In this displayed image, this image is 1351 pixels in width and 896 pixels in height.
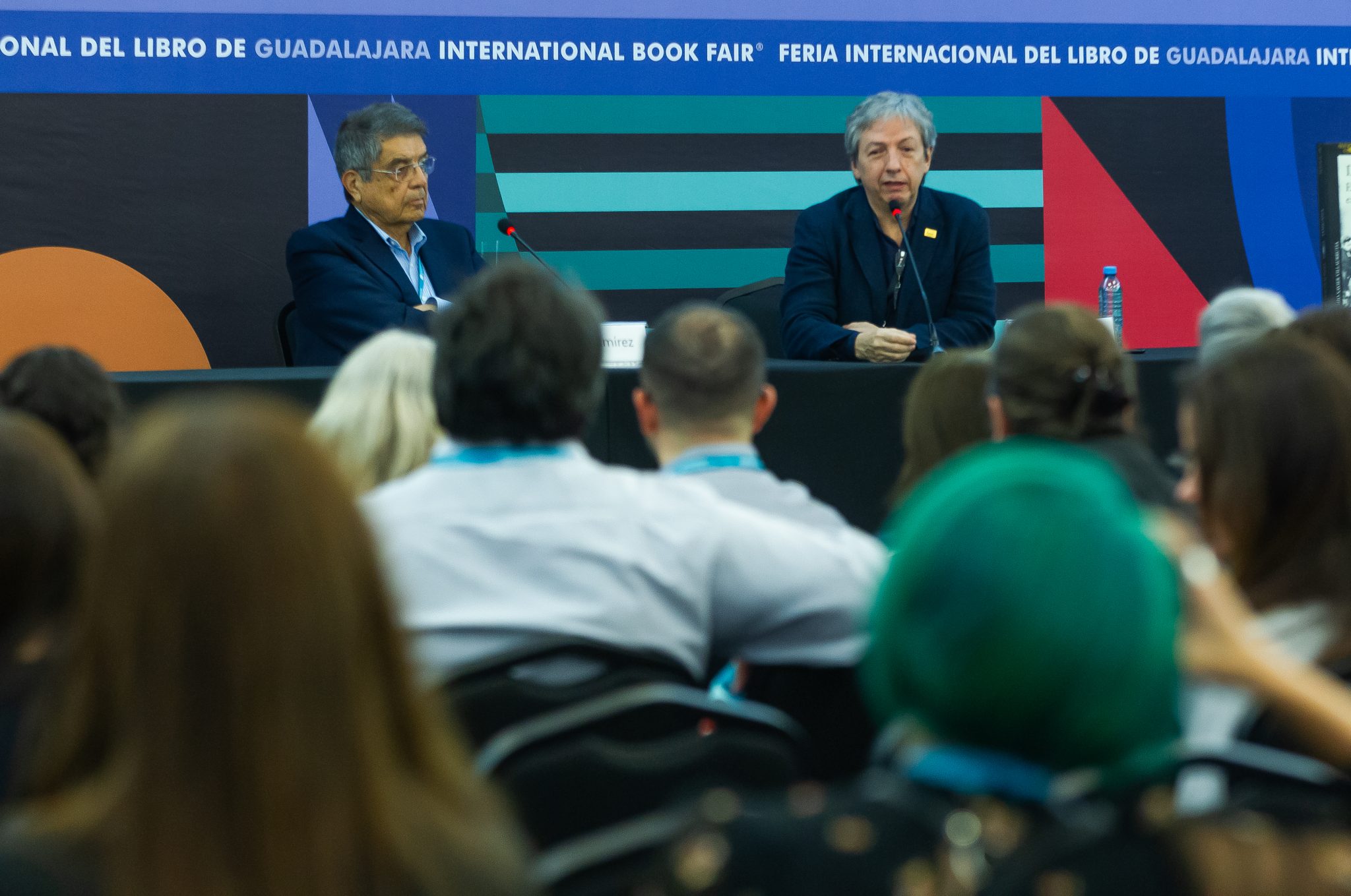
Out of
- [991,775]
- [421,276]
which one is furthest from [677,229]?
[991,775]

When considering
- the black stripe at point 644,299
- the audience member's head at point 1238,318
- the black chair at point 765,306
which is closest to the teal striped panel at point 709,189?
the black stripe at point 644,299

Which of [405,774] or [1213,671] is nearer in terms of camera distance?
[405,774]

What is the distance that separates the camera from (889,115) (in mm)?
4062

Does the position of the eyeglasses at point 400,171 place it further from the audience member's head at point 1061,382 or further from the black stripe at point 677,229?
the audience member's head at point 1061,382

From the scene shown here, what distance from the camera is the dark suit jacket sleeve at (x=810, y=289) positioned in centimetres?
391

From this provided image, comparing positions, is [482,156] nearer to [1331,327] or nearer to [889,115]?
[889,115]

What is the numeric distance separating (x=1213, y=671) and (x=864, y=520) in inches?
99.7

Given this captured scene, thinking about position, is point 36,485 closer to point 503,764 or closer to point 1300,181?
point 503,764

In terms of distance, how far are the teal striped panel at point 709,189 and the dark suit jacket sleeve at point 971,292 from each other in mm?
1060

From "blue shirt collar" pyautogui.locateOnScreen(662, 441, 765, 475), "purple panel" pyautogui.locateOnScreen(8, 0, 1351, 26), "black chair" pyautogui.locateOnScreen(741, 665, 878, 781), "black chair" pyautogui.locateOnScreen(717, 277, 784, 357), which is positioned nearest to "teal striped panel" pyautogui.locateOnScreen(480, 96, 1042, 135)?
"purple panel" pyautogui.locateOnScreen(8, 0, 1351, 26)

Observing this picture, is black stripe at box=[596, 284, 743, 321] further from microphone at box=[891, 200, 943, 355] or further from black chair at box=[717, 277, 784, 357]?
microphone at box=[891, 200, 943, 355]

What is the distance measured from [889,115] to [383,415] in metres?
2.40

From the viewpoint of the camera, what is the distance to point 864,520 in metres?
3.56

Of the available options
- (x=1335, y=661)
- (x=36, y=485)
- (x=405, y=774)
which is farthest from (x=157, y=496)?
(x=1335, y=661)
